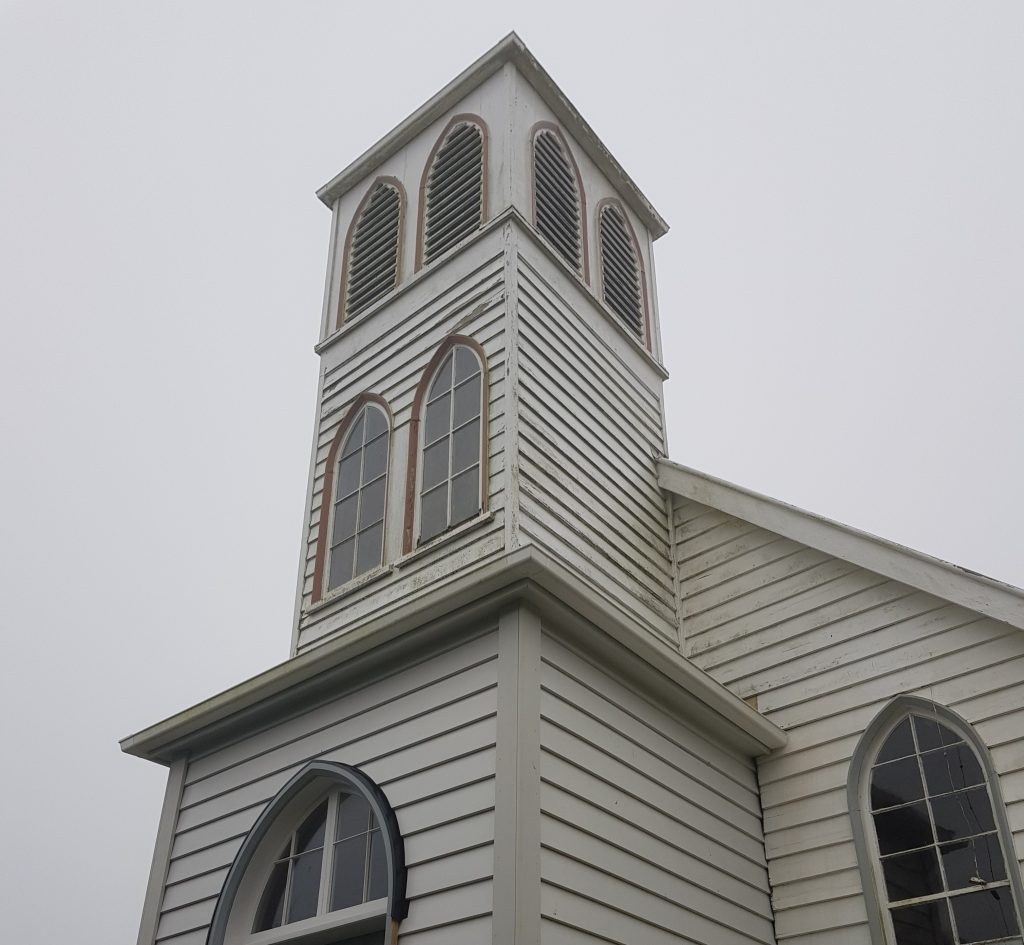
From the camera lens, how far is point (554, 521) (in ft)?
31.1

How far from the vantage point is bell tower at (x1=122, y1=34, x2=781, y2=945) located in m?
6.72

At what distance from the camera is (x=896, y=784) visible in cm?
847

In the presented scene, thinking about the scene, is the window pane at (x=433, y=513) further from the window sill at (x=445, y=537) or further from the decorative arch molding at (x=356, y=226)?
the decorative arch molding at (x=356, y=226)

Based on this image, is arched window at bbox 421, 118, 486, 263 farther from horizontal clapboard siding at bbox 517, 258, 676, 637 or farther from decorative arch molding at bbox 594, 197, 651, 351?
decorative arch molding at bbox 594, 197, 651, 351

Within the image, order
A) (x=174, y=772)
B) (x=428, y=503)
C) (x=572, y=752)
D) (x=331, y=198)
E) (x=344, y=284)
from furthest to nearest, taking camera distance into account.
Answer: (x=331, y=198)
(x=344, y=284)
(x=428, y=503)
(x=174, y=772)
(x=572, y=752)

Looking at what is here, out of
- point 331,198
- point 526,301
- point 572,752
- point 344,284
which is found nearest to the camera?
point 572,752

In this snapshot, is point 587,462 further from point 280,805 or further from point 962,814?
point 962,814

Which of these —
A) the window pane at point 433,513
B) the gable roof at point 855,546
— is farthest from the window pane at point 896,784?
the window pane at point 433,513

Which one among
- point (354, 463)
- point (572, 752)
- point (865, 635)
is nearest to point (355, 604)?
point (354, 463)

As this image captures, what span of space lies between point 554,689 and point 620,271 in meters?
7.50

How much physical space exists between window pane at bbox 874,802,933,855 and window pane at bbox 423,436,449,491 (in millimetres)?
4669

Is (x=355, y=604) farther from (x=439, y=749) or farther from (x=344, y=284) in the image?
(x=344, y=284)

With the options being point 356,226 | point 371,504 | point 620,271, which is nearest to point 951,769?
point 371,504

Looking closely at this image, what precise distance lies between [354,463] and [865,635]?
5.26 m
